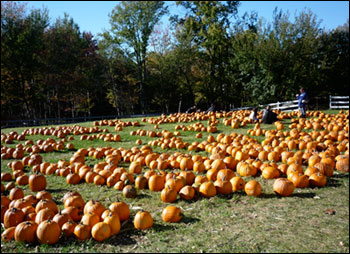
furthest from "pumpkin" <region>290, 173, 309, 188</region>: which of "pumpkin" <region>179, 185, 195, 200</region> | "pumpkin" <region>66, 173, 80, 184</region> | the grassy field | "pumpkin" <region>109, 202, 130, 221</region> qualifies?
"pumpkin" <region>66, 173, 80, 184</region>

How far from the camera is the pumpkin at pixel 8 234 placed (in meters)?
3.80

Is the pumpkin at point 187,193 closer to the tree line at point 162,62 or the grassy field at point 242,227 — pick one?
the grassy field at point 242,227

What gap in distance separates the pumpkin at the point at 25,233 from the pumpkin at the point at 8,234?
123mm

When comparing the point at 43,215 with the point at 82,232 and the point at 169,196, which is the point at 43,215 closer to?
the point at 82,232

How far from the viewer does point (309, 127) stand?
11.1m

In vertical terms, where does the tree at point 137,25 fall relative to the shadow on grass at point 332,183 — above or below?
above

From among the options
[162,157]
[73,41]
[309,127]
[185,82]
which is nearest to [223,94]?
[185,82]

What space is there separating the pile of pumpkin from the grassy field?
0.28ft

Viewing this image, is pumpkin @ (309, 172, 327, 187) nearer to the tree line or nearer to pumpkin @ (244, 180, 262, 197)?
pumpkin @ (244, 180, 262, 197)

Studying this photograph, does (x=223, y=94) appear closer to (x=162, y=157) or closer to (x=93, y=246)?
(x=162, y=157)

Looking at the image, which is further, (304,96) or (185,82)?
(185,82)

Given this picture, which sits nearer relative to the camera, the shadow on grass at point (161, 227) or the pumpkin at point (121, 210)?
the shadow on grass at point (161, 227)

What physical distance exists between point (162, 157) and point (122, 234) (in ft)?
10.7

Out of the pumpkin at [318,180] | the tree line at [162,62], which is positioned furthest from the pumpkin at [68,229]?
the tree line at [162,62]
